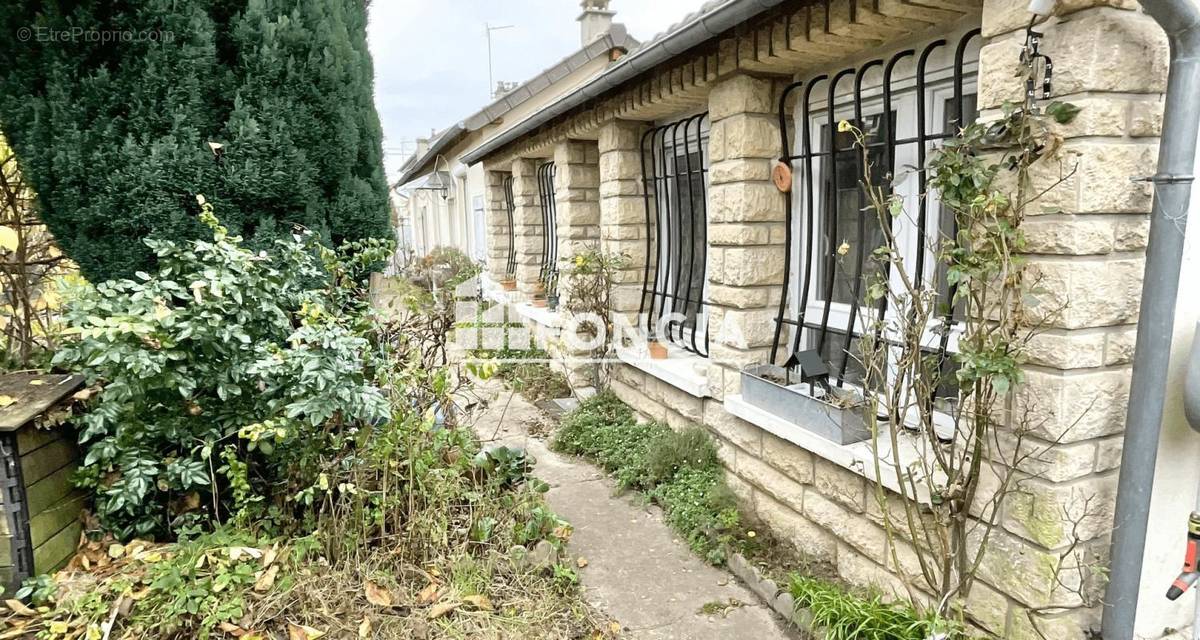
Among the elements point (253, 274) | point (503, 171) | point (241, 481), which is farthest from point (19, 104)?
point (503, 171)

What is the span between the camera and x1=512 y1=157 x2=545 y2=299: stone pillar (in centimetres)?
796

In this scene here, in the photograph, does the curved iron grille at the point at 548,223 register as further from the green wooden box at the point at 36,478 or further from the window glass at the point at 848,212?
the green wooden box at the point at 36,478

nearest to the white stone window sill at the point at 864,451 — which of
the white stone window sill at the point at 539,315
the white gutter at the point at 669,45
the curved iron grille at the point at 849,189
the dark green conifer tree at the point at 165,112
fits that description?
the curved iron grille at the point at 849,189

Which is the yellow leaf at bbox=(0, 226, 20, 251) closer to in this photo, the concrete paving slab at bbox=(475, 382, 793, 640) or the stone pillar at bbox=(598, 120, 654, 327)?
the concrete paving slab at bbox=(475, 382, 793, 640)

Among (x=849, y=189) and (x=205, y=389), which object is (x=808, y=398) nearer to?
(x=849, y=189)

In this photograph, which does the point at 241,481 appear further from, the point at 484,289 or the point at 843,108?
the point at 484,289

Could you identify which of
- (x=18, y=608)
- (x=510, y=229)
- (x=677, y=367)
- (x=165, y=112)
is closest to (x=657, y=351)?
(x=677, y=367)

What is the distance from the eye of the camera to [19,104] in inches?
123

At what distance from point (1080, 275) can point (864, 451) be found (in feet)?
3.83

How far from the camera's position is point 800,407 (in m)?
3.25

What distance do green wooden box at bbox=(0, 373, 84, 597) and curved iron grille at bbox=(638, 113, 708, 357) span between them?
3563 millimetres

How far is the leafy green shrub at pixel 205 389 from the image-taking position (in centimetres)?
270

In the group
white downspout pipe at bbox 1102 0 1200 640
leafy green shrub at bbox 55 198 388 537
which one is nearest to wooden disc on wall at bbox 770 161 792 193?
white downspout pipe at bbox 1102 0 1200 640

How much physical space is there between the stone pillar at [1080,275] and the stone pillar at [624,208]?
3.17 m
